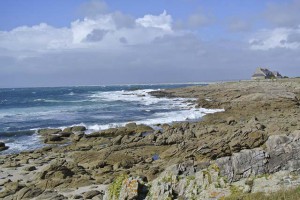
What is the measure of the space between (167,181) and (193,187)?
99 cm

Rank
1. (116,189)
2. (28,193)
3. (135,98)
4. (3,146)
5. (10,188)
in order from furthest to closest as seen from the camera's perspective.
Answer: (135,98), (3,146), (10,188), (28,193), (116,189)

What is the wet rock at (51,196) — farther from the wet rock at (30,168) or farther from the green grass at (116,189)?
the wet rock at (30,168)

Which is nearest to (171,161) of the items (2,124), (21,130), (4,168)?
(4,168)

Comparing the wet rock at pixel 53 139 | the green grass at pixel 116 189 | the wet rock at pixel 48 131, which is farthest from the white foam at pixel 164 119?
the green grass at pixel 116 189

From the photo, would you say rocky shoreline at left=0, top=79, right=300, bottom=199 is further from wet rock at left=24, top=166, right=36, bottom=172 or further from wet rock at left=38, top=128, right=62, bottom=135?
wet rock at left=38, top=128, right=62, bottom=135

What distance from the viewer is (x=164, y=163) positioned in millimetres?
22578

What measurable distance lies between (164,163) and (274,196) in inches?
513

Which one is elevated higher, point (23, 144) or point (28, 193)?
point (28, 193)

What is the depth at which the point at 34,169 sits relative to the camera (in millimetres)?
24562

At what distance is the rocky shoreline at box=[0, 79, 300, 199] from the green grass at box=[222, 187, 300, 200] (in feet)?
0.61

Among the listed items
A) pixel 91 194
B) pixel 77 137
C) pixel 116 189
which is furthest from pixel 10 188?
pixel 77 137

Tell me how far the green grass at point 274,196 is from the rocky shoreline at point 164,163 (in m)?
0.19


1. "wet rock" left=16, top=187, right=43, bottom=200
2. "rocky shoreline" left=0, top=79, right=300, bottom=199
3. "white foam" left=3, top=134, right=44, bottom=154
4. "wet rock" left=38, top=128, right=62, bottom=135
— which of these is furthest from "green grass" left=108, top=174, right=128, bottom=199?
"wet rock" left=38, top=128, right=62, bottom=135

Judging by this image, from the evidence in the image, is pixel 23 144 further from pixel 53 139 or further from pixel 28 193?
pixel 28 193
